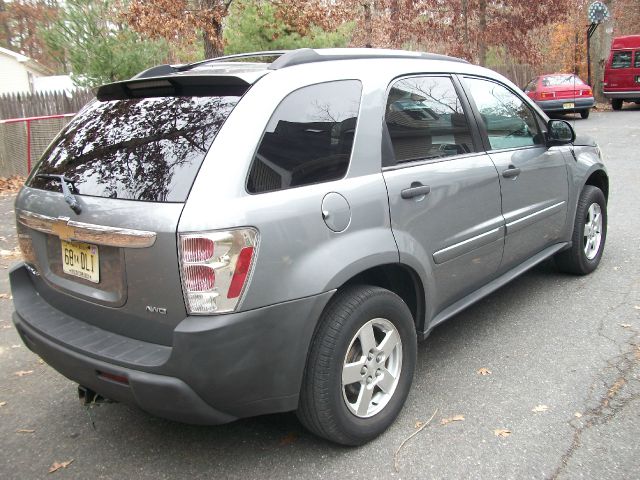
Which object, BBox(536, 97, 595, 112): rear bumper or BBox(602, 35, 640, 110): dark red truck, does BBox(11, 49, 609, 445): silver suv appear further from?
BBox(602, 35, 640, 110): dark red truck

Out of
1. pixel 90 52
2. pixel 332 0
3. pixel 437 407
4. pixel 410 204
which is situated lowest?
pixel 437 407

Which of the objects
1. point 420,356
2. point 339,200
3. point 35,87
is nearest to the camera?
point 339,200

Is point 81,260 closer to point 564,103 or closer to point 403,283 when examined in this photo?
point 403,283

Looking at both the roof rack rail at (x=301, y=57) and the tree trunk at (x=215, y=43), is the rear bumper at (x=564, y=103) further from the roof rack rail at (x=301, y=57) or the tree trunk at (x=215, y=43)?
the roof rack rail at (x=301, y=57)

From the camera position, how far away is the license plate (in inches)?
97.7

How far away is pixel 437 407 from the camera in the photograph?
3.11 m

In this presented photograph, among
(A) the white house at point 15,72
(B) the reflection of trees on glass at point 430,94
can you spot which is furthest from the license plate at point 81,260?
(A) the white house at point 15,72

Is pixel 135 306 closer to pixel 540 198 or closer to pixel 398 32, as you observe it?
pixel 540 198

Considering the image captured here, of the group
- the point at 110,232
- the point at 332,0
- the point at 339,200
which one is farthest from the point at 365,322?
the point at 332,0

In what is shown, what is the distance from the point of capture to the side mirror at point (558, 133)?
14.1 feet

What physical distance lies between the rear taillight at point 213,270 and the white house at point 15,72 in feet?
119

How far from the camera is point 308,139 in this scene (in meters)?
2.61

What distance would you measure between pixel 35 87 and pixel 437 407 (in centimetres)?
3471

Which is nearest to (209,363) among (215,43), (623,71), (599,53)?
(215,43)
